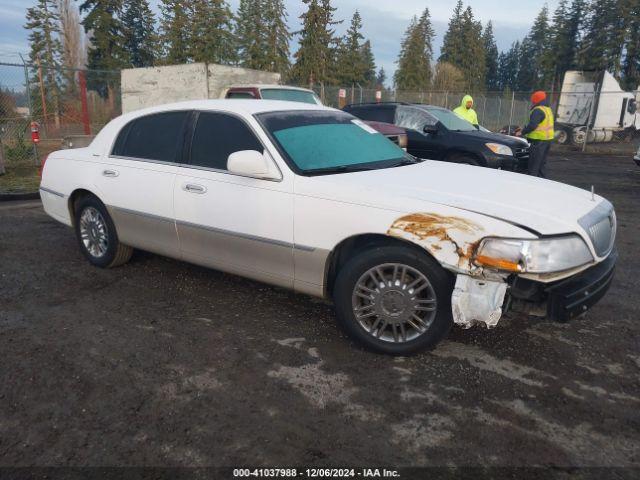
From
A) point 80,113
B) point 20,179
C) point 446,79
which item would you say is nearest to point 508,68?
point 446,79

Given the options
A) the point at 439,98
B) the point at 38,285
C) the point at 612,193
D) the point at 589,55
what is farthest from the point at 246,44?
the point at 38,285

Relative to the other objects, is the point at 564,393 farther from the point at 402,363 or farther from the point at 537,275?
the point at 402,363

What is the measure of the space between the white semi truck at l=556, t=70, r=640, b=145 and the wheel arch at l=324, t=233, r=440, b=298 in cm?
2201

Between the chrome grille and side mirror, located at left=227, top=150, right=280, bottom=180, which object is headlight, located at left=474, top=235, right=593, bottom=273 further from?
side mirror, located at left=227, top=150, right=280, bottom=180

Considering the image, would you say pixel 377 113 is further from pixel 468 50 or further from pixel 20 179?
pixel 468 50

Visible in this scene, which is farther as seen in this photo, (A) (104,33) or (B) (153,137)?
(A) (104,33)

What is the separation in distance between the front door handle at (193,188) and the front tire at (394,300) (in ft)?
4.43

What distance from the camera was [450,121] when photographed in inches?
379

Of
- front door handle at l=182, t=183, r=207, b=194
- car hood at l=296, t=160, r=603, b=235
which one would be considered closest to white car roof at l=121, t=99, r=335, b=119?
front door handle at l=182, t=183, r=207, b=194

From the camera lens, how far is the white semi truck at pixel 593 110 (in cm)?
2205

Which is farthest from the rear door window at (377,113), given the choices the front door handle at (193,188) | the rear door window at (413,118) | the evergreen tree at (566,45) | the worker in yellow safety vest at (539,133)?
the evergreen tree at (566,45)

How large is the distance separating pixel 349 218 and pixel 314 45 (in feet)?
164

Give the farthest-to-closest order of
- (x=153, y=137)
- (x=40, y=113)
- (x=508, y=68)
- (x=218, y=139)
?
1. (x=508, y=68)
2. (x=40, y=113)
3. (x=153, y=137)
4. (x=218, y=139)

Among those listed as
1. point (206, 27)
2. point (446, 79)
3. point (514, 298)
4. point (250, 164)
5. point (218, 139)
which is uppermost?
point (206, 27)
